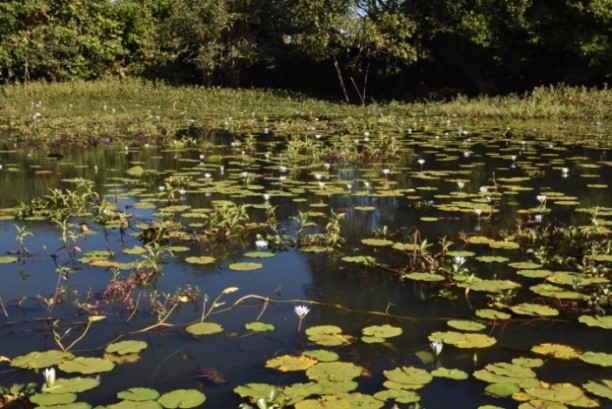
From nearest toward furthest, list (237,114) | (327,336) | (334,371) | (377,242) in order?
1. (334,371)
2. (327,336)
3. (377,242)
4. (237,114)

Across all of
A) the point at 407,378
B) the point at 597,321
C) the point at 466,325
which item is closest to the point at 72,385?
the point at 407,378

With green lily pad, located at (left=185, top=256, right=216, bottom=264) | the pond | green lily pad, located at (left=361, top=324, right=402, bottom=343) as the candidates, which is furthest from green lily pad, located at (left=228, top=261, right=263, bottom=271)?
green lily pad, located at (left=361, top=324, right=402, bottom=343)

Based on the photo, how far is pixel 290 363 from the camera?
2.55 meters

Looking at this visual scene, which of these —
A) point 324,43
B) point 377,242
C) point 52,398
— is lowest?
point 52,398

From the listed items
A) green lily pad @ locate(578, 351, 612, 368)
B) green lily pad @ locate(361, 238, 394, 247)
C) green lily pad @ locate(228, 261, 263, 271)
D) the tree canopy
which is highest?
the tree canopy

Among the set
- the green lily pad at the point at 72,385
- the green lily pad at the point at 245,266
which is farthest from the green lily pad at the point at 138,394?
A: the green lily pad at the point at 245,266

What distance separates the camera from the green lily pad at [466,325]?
291 centimetres

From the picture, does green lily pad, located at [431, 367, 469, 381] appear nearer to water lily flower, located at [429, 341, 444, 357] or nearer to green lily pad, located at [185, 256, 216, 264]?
water lily flower, located at [429, 341, 444, 357]

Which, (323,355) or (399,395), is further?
(323,355)

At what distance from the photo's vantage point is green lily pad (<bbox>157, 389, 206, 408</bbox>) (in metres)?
2.23

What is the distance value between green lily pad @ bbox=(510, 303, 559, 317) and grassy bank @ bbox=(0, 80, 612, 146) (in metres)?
7.63

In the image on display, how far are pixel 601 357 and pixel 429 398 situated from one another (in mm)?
715

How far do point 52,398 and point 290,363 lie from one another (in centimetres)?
79

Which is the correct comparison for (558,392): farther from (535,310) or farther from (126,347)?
(126,347)
